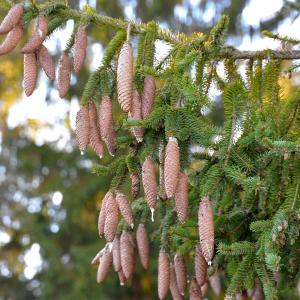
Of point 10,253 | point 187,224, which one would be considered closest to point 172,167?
point 187,224

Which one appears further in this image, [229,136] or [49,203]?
[49,203]

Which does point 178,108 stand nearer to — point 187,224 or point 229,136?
point 229,136

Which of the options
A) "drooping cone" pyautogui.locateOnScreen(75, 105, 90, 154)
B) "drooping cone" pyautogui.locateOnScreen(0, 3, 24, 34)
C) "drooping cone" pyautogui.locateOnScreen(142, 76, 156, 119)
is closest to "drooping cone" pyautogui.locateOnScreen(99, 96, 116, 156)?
"drooping cone" pyautogui.locateOnScreen(75, 105, 90, 154)

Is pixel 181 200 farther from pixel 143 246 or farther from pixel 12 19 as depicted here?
pixel 12 19

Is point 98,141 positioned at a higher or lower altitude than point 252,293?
higher

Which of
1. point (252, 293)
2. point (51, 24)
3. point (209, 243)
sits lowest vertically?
point (252, 293)

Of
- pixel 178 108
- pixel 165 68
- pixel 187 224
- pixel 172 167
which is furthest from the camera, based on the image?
pixel 187 224
